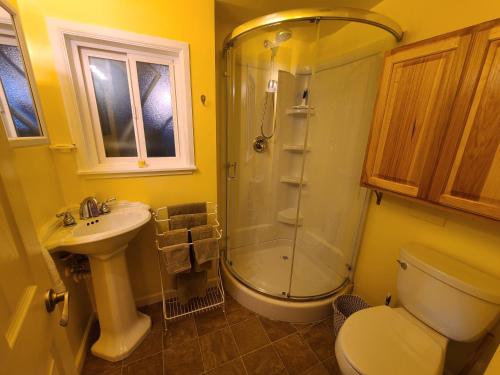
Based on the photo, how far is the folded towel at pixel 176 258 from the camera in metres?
1.38

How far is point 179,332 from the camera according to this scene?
154cm

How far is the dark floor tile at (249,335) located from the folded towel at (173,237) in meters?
0.81

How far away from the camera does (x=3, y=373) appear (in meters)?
0.36

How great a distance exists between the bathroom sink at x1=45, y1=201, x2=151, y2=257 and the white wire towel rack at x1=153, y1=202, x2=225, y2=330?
0.62 feet

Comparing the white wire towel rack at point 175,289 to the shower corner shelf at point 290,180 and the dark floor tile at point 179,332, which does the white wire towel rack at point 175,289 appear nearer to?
the dark floor tile at point 179,332

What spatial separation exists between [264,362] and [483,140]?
1697mm

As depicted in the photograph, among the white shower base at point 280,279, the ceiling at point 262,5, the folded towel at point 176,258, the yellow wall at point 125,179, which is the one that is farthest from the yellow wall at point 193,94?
the white shower base at point 280,279

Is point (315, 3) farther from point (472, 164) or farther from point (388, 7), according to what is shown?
→ point (472, 164)

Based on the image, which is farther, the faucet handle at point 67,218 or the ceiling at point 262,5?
the ceiling at point 262,5

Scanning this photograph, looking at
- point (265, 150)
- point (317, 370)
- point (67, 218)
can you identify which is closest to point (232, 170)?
point (265, 150)

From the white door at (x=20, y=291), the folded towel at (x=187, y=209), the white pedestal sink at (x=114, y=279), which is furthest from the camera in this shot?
the folded towel at (x=187, y=209)

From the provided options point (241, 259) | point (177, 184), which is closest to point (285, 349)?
point (241, 259)

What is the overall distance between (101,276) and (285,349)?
4.32 feet

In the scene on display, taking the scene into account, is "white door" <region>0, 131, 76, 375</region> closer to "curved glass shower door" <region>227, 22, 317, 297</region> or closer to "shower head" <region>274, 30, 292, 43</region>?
"curved glass shower door" <region>227, 22, 317, 297</region>
